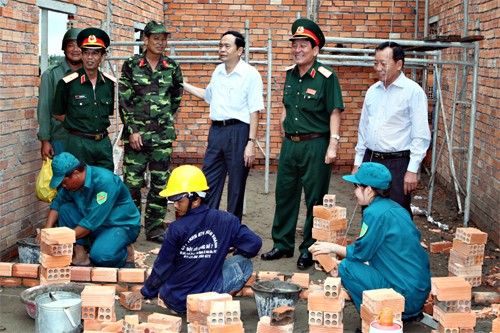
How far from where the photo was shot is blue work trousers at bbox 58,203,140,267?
19.9ft

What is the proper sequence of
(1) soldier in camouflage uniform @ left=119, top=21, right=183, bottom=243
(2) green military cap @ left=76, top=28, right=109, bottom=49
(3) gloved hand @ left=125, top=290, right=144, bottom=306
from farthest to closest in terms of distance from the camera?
(1) soldier in camouflage uniform @ left=119, top=21, right=183, bottom=243 < (2) green military cap @ left=76, top=28, right=109, bottom=49 < (3) gloved hand @ left=125, top=290, right=144, bottom=306

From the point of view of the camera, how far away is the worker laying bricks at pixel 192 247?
194 inches

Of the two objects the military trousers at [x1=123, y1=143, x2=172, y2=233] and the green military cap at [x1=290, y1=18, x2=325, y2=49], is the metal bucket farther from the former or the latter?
the green military cap at [x1=290, y1=18, x2=325, y2=49]

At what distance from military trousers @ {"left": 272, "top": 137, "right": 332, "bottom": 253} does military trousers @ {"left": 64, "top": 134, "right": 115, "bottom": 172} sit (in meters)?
1.82

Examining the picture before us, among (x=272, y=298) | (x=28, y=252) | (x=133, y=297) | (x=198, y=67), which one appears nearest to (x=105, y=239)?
(x=28, y=252)

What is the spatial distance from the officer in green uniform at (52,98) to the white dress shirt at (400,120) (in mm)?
3169

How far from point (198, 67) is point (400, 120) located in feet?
22.4

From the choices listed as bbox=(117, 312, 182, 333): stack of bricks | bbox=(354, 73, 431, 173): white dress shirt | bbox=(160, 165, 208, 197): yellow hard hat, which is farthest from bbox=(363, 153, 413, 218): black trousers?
bbox=(117, 312, 182, 333): stack of bricks

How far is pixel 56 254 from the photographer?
5.50 metres

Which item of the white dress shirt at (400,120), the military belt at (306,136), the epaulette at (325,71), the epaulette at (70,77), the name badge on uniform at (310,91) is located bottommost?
the military belt at (306,136)

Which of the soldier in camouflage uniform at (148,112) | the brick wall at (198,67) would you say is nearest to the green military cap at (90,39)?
the soldier in camouflage uniform at (148,112)

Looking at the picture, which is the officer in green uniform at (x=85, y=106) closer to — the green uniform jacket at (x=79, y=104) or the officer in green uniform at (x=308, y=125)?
the green uniform jacket at (x=79, y=104)

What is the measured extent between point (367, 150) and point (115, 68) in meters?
5.05

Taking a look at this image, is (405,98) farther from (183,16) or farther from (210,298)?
(183,16)
